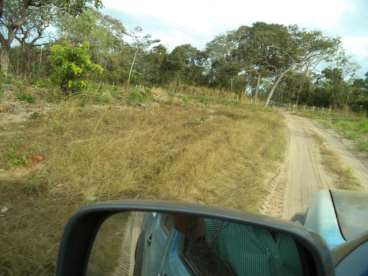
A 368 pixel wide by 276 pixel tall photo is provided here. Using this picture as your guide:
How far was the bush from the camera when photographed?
13.4 metres

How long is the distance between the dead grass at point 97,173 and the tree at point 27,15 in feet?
24.5

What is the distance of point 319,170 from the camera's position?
28.1 feet

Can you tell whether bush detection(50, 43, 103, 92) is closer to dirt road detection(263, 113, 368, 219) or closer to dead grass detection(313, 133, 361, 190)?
dirt road detection(263, 113, 368, 219)

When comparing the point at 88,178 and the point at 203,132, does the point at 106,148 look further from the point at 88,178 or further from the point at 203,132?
the point at 203,132

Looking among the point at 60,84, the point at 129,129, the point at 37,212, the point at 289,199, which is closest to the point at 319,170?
the point at 289,199

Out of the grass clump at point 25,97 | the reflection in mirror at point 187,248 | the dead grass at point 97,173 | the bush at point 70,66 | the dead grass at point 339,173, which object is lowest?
the dead grass at point 339,173

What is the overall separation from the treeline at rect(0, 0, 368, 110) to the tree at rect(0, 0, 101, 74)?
0.20 ft

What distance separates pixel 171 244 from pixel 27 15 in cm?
2088

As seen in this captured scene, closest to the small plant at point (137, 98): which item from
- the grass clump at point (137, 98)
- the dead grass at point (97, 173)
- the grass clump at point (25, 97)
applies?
the grass clump at point (137, 98)

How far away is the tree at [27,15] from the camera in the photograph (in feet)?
52.4

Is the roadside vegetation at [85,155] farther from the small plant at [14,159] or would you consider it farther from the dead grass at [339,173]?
the dead grass at [339,173]

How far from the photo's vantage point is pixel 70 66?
13.3m

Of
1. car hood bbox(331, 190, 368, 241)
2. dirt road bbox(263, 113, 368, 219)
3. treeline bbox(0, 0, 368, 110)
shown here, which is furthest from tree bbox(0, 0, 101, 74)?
car hood bbox(331, 190, 368, 241)

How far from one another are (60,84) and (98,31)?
19.0 meters
